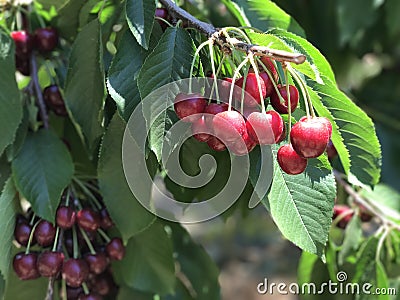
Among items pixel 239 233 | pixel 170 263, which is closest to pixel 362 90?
pixel 170 263

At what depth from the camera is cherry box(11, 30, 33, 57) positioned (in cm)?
137

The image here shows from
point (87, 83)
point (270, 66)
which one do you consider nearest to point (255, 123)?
point (270, 66)

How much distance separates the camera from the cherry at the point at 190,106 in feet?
2.97

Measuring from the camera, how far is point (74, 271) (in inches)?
47.2

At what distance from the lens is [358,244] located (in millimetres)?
1574

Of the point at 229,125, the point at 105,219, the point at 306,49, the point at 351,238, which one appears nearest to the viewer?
the point at 229,125

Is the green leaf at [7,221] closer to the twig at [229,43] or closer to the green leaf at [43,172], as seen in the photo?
the green leaf at [43,172]

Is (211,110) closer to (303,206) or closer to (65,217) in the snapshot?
(303,206)

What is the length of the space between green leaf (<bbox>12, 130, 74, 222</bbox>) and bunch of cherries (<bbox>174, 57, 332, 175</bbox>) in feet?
1.24

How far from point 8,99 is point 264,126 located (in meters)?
0.53

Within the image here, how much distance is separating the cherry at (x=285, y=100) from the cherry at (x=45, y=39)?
623mm

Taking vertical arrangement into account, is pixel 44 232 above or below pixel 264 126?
below

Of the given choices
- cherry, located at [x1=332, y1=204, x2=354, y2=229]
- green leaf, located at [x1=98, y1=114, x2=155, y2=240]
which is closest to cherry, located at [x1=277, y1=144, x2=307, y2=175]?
green leaf, located at [x1=98, y1=114, x2=155, y2=240]

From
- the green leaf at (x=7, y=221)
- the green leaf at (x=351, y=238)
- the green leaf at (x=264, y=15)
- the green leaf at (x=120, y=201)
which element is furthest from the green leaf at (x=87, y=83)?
the green leaf at (x=351, y=238)
